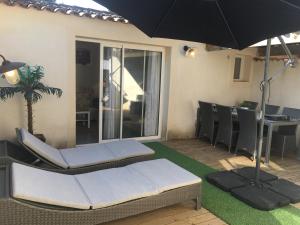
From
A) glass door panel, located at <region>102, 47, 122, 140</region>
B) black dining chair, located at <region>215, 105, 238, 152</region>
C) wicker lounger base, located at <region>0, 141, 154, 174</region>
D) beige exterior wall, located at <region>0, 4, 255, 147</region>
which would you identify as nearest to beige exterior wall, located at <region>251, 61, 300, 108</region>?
black dining chair, located at <region>215, 105, 238, 152</region>

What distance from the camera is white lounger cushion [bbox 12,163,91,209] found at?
2454 mm

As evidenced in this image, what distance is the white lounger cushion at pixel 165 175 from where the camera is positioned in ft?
10.4

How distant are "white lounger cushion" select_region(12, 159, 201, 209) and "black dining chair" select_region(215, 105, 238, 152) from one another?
8.99ft

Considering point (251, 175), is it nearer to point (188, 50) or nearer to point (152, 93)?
point (152, 93)

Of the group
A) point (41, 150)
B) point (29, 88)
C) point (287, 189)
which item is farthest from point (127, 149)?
point (287, 189)

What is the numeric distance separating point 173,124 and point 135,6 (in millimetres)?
4433

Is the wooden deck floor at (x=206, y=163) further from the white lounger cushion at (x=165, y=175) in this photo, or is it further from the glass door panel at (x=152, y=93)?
the glass door panel at (x=152, y=93)

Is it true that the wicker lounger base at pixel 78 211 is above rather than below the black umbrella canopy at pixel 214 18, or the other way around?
below

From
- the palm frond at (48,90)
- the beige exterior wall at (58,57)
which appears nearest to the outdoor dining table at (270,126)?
the beige exterior wall at (58,57)

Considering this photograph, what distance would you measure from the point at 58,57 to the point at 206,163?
3.60 meters

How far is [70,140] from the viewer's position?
5.68 metres

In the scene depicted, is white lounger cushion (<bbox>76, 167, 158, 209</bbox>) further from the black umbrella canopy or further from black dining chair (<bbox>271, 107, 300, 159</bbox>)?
black dining chair (<bbox>271, 107, 300, 159</bbox>)

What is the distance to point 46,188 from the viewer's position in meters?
2.70

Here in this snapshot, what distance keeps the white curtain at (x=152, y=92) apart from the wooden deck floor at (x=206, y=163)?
24.9 inches
